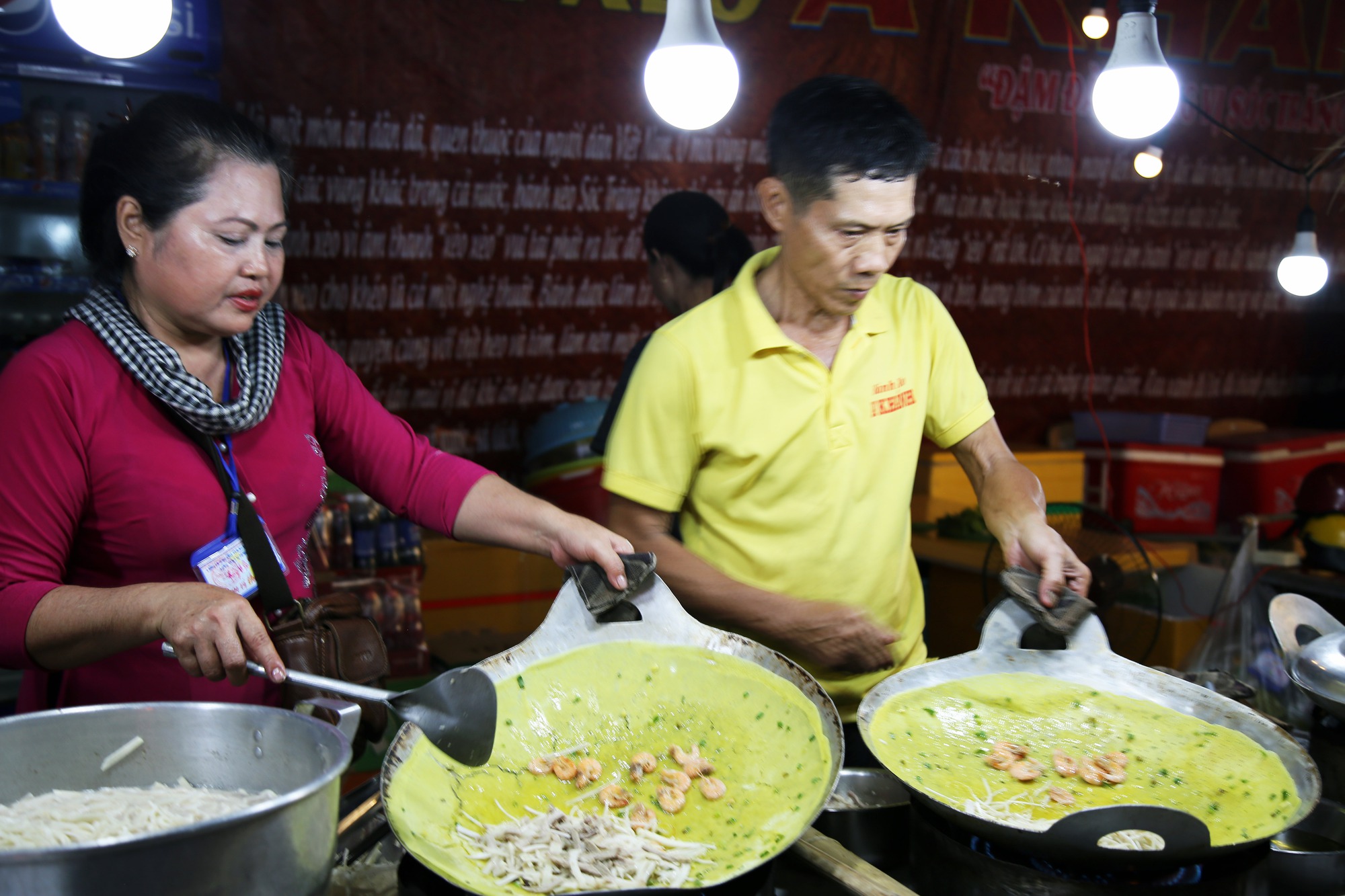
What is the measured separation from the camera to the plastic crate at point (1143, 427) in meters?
5.07

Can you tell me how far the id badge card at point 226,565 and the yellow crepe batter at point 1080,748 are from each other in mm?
844

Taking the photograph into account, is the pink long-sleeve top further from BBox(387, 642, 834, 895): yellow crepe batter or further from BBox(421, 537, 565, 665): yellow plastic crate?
BBox(421, 537, 565, 665): yellow plastic crate

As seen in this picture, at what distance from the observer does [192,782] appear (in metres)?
1.08

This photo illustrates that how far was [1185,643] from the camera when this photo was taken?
3.64m

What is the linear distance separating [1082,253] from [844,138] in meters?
3.74

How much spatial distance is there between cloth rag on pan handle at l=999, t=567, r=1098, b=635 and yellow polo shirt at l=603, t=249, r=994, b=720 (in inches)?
10.9

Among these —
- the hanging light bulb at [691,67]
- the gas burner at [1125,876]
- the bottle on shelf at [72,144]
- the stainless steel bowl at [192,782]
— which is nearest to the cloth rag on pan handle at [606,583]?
the stainless steel bowl at [192,782]

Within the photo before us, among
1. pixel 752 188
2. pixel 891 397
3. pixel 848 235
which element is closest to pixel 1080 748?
pixel 891 397

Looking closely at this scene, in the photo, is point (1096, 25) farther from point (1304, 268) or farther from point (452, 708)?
point (452, 708)

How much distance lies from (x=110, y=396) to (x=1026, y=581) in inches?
49.0

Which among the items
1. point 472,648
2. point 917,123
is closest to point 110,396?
point 917,123

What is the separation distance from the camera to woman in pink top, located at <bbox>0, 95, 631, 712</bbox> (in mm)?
1265

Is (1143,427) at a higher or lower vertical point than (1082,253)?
lower

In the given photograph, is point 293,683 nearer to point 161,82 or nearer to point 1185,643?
point 161,82
